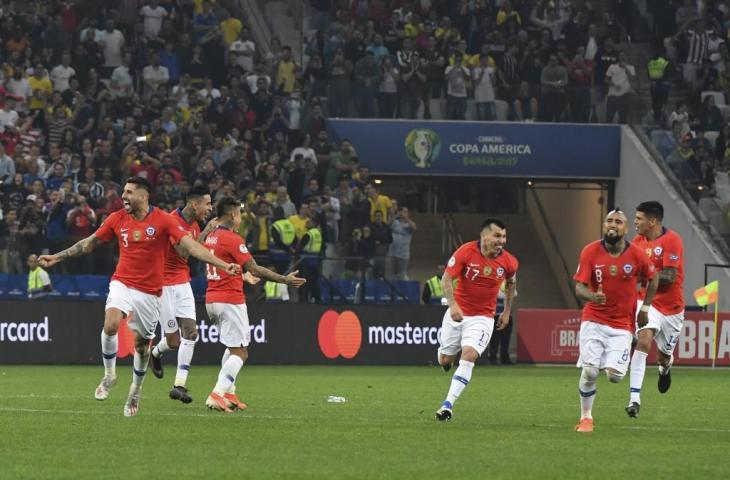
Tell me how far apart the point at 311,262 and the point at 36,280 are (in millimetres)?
5657

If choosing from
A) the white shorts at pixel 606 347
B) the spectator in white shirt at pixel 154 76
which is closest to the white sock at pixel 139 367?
the white shorts at pixel 606 347

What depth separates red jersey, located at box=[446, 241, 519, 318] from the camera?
17.6m

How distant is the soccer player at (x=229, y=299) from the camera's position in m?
17.7

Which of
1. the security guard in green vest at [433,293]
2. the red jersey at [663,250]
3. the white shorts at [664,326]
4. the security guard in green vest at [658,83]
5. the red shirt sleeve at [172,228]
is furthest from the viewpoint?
the security guard in green vest at [658,83]

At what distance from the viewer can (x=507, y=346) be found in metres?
33.6

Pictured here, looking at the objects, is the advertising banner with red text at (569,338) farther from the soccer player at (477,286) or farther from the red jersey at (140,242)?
the red jersey at (140,242)

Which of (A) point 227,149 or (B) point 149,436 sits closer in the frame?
(B) point 149,436

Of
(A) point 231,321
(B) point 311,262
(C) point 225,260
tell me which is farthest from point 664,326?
(B) point 311,262

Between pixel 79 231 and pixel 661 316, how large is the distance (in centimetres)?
1391

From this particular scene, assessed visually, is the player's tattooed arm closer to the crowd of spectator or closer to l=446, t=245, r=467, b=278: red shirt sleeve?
l=446, t=245, r=467, b=278: red shirt sleeve

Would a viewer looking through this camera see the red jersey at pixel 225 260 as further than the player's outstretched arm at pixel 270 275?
Yes

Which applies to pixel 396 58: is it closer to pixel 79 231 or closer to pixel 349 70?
pixel 349 70

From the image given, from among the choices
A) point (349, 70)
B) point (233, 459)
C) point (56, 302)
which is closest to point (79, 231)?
point (56, 302)

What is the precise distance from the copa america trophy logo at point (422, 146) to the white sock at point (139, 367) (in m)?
24.2
